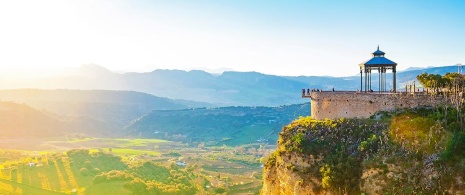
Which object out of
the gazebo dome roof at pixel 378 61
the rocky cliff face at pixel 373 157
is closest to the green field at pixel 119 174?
the rocky cliff face at pixel 373 157

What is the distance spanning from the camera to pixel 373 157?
2988cm

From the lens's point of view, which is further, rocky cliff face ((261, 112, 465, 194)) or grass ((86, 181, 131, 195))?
grass ((86, 181, 131, 195))

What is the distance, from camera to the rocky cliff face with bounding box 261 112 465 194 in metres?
27.4

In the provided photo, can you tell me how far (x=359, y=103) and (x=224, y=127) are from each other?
151 metres

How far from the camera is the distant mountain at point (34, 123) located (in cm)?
14812

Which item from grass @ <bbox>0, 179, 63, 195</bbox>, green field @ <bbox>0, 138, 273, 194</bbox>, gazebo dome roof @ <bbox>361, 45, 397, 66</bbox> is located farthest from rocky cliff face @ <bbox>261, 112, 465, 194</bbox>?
grass @ <bbox>0, 179, 63, 195</bbox>

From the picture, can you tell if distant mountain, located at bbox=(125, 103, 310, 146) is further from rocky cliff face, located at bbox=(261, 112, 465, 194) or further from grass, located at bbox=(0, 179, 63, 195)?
rocky cliff face, located at bbox=(261, 112, 465, 194)

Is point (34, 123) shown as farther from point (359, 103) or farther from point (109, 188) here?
point (359, 103)

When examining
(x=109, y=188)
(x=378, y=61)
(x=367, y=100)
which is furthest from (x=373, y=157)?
(x=109, y=188)

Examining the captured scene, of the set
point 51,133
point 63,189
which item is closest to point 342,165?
point 63,189

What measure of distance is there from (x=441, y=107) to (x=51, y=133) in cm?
14811

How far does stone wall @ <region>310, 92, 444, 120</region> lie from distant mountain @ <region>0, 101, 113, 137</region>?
126 meters

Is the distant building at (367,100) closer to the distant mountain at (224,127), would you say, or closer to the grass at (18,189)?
the grass at (18,189)

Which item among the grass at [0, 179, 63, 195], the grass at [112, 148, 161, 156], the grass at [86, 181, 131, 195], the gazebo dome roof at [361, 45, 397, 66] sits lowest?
the grass at [112, 148, 161, 156]
